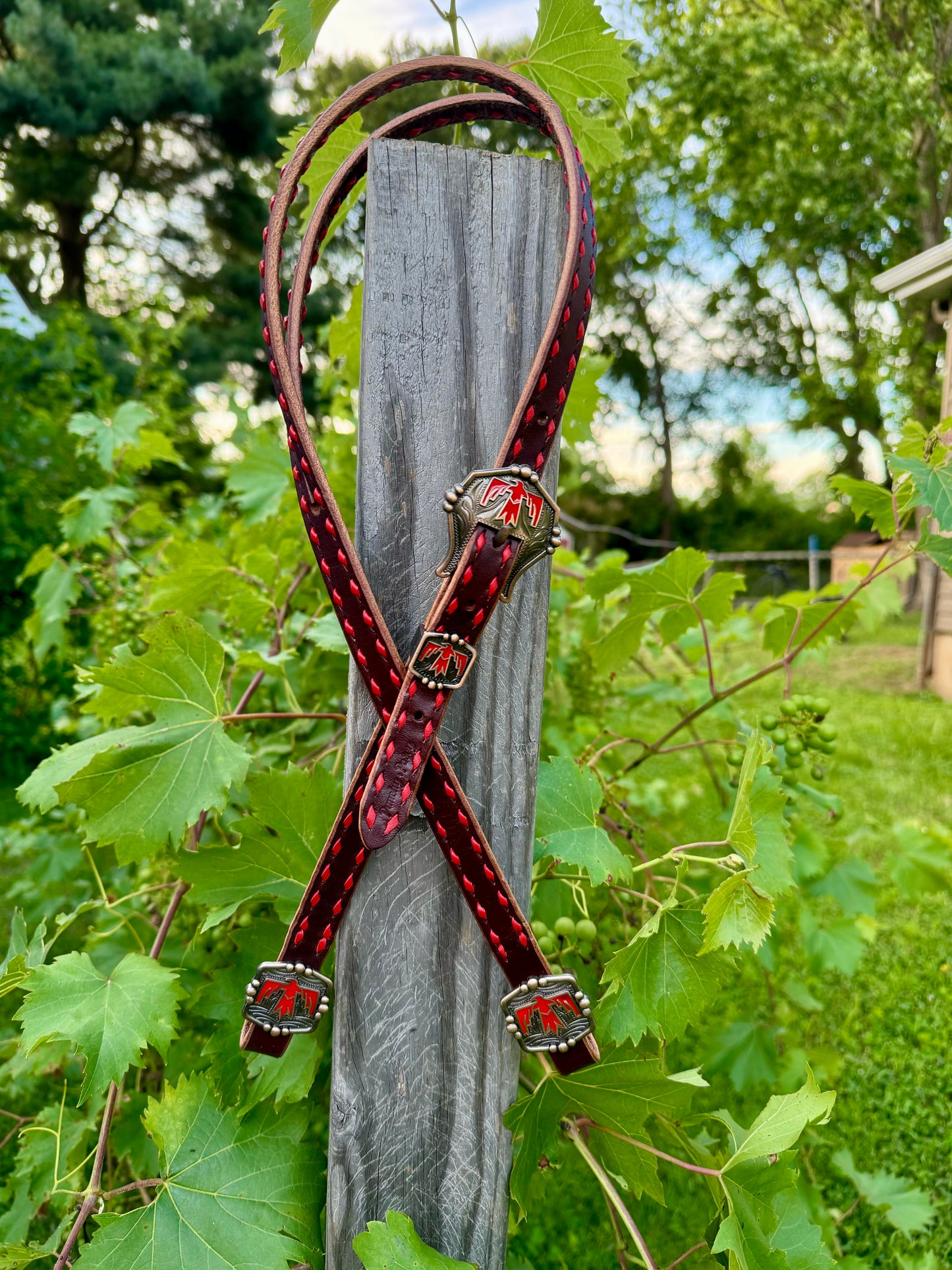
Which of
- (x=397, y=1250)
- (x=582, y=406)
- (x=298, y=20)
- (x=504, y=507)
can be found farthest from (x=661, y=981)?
(x=298, y=20)

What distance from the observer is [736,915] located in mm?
945

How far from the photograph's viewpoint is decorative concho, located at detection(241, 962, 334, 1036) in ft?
2.89

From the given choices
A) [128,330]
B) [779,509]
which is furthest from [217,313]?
[779,509]

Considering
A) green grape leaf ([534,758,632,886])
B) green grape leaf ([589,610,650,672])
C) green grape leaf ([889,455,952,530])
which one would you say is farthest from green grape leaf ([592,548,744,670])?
green grape leaf ([534,758,632,886])

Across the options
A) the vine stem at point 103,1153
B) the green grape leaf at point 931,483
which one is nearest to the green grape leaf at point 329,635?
the vine stem at point 103,1153

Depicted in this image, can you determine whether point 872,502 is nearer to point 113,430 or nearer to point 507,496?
point 507,496

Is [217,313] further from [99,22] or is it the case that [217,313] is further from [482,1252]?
[482,1252]

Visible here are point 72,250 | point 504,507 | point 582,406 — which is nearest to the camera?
point 504,507

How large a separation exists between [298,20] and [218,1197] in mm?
1482

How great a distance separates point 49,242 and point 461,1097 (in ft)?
63.0

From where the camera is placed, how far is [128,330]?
7.10 meters

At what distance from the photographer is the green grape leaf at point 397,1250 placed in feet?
2.74

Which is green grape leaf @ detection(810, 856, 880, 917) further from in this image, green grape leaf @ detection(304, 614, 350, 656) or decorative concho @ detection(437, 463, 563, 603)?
decorative concho @ detection(437, 463, 563, 603)

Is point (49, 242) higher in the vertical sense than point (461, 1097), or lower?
higher
